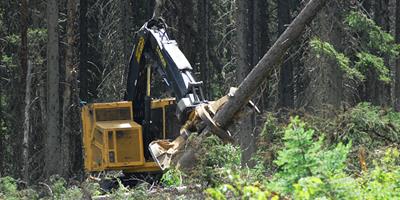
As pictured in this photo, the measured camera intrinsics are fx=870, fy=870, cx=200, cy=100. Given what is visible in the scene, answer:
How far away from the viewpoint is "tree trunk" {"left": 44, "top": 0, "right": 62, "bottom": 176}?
83.6 ft

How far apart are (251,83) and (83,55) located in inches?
813

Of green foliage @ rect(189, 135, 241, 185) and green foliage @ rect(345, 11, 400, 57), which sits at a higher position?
green foliage @ rect(345, 11, 400, 57)

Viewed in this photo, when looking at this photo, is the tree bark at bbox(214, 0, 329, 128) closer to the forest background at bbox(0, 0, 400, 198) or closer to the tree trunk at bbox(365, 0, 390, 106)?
the forest background at bbox(0, 0, 400, 198)

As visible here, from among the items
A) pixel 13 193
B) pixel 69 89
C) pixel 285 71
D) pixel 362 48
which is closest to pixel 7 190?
pixel 13 193

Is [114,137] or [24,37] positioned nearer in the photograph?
[114,137]

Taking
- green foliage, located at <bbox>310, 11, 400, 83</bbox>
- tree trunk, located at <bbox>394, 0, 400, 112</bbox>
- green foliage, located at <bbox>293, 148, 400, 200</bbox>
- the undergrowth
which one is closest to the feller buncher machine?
the undergrowth

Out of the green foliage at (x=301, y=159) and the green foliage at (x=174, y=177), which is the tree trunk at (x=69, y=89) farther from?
the green foliage at (x=301, y=159)

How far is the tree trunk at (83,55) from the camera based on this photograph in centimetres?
3234

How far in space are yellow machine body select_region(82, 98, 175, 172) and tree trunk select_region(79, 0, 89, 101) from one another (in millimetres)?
15873

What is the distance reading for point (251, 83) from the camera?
12898mm

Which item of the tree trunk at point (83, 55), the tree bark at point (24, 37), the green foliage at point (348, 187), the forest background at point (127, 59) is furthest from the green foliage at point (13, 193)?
the tree trunk at point (83, 55)

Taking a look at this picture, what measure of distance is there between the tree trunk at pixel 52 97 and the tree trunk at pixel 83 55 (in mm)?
6044

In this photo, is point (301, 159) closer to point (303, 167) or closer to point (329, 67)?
point (303, 167)

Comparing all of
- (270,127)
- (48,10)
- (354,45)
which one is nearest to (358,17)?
(354,45)
